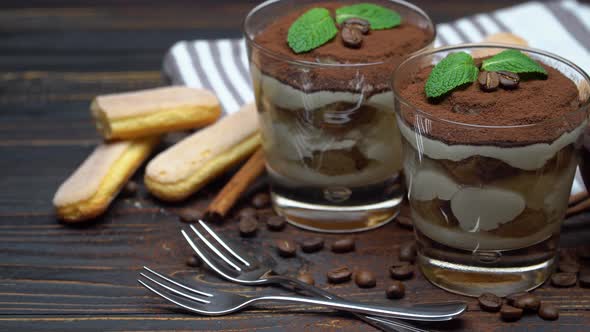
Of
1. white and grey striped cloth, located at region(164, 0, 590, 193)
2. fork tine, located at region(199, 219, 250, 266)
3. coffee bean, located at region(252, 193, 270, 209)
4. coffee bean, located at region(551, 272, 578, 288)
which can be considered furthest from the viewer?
white and grey striped cloth, located at region(164, 0, 590, 193)

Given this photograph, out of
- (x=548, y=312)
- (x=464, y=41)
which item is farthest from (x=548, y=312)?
(x=464, y=41)

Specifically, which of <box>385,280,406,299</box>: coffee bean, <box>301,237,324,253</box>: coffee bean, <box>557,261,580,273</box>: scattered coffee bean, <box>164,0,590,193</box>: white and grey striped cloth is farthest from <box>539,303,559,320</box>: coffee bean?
<box>164,0,590,193</box>: white and grey striped cloth

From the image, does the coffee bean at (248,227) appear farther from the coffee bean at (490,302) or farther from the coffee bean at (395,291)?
the coffee bean at (490,302)

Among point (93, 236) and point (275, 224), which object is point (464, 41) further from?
point (93, 236)

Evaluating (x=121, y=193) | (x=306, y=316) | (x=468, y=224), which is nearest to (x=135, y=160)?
(x=121, y=193)

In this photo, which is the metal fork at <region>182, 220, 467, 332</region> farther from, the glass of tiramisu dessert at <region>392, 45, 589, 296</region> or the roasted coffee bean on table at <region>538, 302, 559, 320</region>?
the roasted coffee bean on table at <region>538, 302, 559, 320</region>

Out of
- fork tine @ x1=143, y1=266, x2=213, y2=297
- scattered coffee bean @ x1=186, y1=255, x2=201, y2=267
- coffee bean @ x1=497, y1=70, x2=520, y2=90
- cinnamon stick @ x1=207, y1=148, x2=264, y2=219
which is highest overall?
coffee bean @ x1=497, y1=70, x2=520, y2=90

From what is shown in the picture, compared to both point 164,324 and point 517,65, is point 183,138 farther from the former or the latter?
point 517,65
